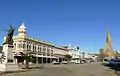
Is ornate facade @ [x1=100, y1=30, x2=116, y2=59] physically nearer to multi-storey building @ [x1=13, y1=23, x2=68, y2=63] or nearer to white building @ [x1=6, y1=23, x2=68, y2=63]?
multi-storey building @ [x1=13, y1=23, x2=68, y2=63]

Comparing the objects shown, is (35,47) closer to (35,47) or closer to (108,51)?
(35,47)

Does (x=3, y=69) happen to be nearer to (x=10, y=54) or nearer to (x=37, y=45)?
(x=10, y=54)

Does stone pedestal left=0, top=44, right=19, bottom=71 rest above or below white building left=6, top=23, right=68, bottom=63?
below

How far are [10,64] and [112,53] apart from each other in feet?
526

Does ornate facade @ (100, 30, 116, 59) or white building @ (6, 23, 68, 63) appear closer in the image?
white building @ (6, 23, 68, 63)

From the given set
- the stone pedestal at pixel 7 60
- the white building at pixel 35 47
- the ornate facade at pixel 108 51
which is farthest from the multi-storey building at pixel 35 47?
the ornate facade at pixel 108 51

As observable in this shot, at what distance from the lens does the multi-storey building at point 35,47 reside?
9025 cm

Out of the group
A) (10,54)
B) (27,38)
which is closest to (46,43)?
(27,38)

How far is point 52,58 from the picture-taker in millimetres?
117875

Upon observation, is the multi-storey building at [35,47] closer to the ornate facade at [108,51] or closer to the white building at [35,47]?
the white building at [35,47]

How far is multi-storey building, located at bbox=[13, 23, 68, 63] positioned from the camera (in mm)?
90250

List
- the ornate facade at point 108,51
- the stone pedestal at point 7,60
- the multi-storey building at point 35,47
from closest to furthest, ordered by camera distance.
→ the stone pedestal at point 7,60
the multi-storey building at point 35,47
the ornate facade at point 108,51

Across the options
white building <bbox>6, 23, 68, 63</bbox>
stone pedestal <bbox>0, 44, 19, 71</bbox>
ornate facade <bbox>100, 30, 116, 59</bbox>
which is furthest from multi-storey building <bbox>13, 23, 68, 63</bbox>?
ornate facade <bbox>100, 30, 116, 59</bbox>

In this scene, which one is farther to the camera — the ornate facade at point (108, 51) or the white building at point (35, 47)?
the ornate facade at point (108, 51)
